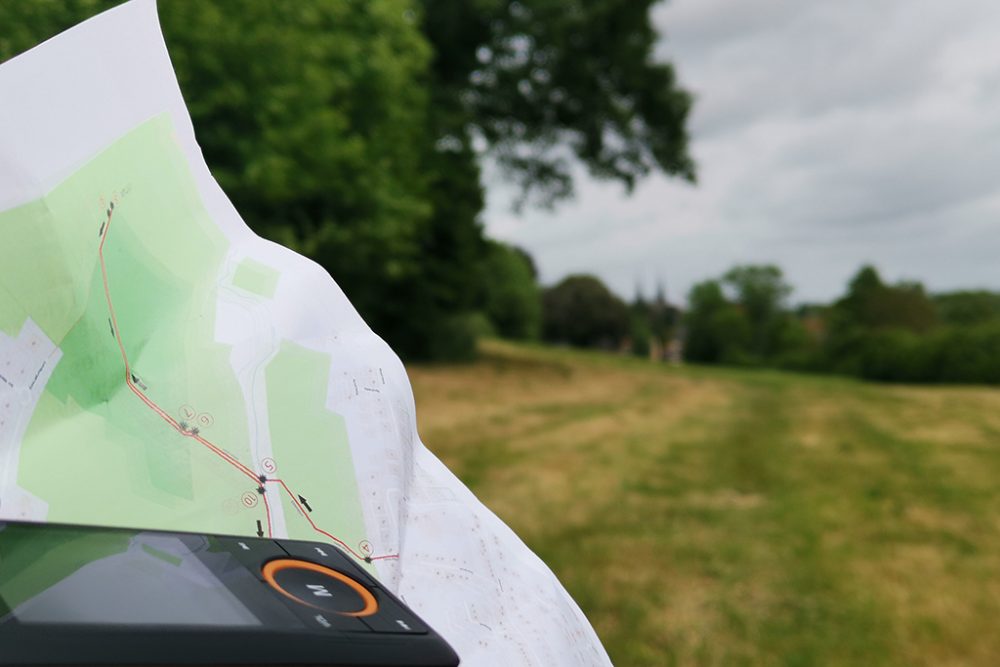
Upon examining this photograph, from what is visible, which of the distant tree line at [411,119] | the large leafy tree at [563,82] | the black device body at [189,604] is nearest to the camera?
the black device body at [189,604]

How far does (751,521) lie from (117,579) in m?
7.68

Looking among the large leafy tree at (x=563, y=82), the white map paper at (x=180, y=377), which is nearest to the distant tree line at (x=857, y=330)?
the large leafy tree at (x=563, y=82)

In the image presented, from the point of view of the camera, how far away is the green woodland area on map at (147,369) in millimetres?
670

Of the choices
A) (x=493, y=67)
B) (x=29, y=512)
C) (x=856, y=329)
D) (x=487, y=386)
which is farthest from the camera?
(x=856, y=329)

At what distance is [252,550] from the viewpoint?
65 centimetres

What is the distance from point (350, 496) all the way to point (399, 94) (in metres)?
16.4

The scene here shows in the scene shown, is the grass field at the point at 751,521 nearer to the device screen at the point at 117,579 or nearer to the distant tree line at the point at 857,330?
the device screen at the point at 117,579

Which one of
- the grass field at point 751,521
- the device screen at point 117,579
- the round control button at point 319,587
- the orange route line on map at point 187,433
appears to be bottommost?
the grass field at point 751,521

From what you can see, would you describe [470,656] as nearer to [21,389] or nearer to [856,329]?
[21,389]

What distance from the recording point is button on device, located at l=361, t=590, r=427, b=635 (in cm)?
59

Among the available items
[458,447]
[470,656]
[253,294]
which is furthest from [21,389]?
[458,447]

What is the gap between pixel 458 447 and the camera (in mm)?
10172

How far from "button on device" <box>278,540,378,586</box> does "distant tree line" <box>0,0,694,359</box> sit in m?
7.93

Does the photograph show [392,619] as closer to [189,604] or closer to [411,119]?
[189,604]
